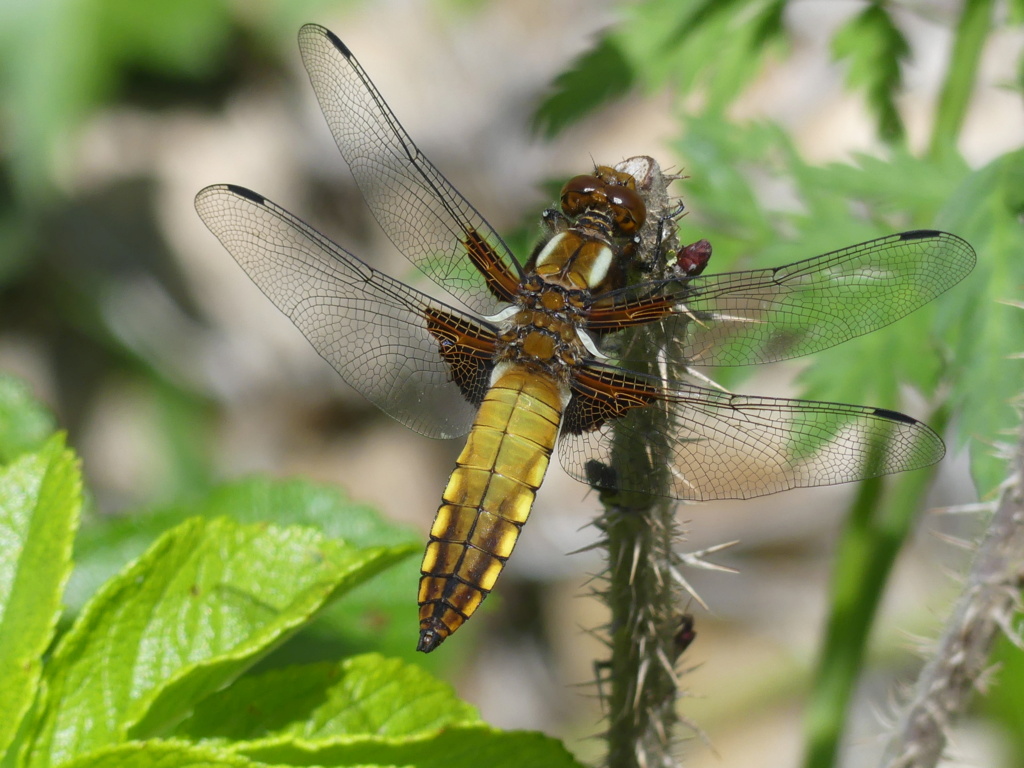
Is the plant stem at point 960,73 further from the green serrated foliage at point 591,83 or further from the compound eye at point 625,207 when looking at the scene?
the compound eye at point 625,207

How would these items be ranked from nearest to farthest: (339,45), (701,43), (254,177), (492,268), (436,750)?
(436,750)
(492,268)
(339,45)
(701,43)
(254,177)

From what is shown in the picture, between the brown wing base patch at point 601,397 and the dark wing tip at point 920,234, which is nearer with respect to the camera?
the brown wing base patch at point 601,397

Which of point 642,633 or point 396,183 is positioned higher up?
point 396,183

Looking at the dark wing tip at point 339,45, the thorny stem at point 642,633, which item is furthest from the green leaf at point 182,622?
the dark wing tip at point 339,45

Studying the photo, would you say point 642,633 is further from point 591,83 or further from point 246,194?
point 591,83

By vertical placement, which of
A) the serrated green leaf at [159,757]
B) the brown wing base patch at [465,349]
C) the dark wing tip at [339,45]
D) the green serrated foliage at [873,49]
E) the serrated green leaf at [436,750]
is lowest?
the serrated green leaf at [159,757]

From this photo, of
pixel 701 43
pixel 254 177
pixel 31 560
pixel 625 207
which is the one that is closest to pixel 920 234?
pixel 625 207

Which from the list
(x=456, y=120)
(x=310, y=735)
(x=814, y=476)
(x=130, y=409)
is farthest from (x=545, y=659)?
(x=310, y=735)
